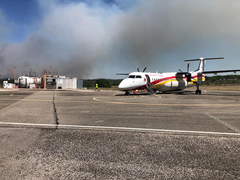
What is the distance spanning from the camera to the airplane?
75.7ft

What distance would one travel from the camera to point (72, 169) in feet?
11.1

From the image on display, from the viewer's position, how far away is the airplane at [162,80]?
23.1 meters

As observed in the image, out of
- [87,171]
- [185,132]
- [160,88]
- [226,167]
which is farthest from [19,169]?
[160,88]

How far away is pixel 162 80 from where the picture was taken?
27109 mm

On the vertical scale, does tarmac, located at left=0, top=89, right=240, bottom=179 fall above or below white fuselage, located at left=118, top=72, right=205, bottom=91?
below

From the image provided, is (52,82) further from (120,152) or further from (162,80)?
(120,152)

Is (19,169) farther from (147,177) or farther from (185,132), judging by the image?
(185,132)

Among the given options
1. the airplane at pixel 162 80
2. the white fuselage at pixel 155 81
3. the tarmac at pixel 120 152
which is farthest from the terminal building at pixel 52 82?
the tarmac at pixel 120 152

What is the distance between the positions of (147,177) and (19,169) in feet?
8.06

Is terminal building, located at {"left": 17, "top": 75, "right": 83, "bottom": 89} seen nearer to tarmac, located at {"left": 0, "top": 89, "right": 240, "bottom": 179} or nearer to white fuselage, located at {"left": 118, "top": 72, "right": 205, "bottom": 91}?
white fuselage, located at {"left": 118, "top": 72, "right": 205, "bottom": 91}

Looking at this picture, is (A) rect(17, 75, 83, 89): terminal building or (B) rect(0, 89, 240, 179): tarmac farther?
(A) rect(17, 75, 83, 89): terminal building

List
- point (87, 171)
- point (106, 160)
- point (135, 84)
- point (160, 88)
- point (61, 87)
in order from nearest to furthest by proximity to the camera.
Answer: point (87, 171)
point (106, 160)
point (135, 84)
point (160, 88)
point (61, 87)

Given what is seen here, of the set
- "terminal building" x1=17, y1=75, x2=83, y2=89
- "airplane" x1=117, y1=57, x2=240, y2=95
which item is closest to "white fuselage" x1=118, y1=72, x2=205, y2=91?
"airplane" x1=117, y1=57, x2=240, y2=95

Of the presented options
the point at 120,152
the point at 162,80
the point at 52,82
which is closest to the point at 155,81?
the point at 162,80
